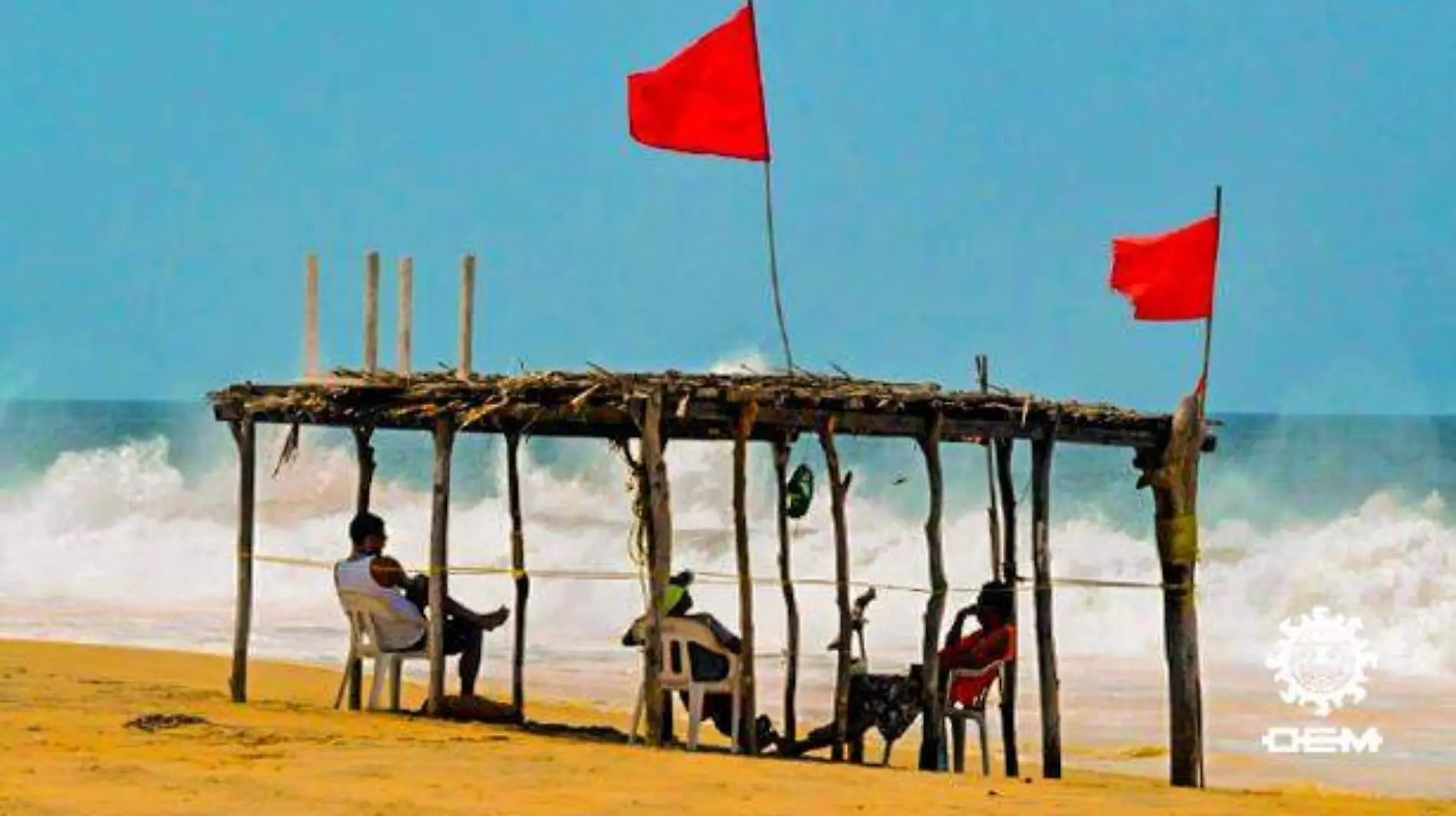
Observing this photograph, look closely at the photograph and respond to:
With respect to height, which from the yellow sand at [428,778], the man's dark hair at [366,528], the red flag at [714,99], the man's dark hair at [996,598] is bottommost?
the yellow sand at [428,778]

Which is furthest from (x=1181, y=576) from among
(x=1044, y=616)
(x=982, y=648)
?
(x=982, y=648)

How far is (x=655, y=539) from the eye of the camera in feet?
43.3

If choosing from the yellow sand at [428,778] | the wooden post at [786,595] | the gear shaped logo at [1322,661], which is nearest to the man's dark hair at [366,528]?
the yellow sand at [428,778]

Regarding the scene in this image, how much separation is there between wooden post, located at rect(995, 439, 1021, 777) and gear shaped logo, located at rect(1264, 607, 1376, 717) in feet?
22.4

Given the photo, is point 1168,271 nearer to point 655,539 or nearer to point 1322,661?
point 655,539

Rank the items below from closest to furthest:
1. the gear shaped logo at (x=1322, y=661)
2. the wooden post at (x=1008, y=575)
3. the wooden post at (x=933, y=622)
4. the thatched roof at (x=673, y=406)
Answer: the thatched roof at (x=673, y=406), the wooden post at (x=933, y=622), the wooden post at (x=1008, y=575), the gear shaped logo at (x=1322, y=661)

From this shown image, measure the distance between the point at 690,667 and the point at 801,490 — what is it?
69.5 inches

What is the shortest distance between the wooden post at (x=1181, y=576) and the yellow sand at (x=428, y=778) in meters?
0.33

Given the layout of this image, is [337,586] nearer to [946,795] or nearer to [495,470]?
[946,795]

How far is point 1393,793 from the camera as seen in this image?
16344 mm

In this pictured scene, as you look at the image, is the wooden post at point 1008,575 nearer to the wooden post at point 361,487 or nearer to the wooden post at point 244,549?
the wooden post at point 361,487

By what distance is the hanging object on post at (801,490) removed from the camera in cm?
1498

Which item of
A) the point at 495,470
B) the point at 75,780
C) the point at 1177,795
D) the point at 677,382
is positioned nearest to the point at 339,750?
the point at 75,780

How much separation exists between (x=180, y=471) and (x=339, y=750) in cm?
4510
